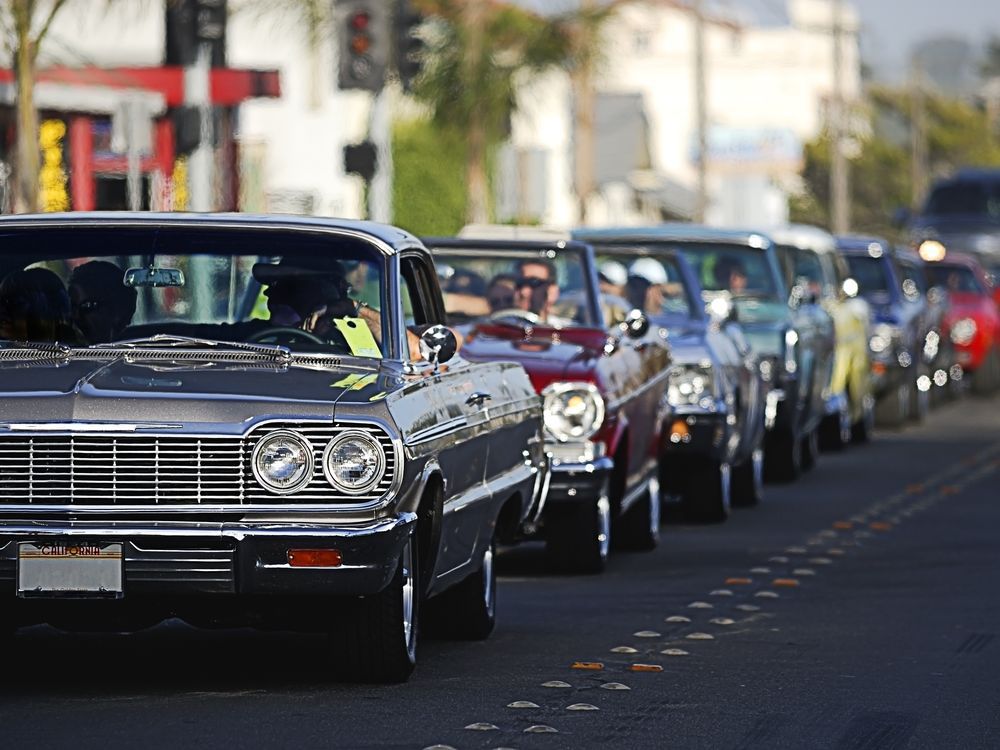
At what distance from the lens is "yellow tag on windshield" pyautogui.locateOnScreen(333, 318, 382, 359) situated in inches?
368

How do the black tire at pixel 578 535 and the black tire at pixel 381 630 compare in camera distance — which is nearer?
the black tire at pixel 381 630

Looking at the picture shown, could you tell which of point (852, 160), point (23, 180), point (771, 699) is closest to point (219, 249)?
point (771, 699)

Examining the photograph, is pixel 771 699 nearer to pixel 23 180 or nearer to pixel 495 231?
pixel 495 231

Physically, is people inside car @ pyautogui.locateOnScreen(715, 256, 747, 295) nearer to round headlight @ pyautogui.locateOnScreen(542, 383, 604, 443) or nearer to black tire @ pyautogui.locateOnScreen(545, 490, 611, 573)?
black tire @ pyautogui.locateOnScreen(545, 490, 611, 573)

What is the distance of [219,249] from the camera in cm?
952

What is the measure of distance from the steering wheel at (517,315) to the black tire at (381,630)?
16.9ft

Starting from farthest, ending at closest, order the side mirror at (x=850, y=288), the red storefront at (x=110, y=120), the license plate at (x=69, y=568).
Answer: the red storefront at (x=110, y=120) < the side mirror at (x=850, y=288) < the license plate at (x=69, y=568)

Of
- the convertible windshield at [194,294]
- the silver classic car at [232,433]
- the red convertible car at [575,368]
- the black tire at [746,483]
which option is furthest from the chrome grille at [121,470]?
the black tire at [746,483]

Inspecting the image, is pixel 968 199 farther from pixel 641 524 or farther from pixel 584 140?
pixel 641 524

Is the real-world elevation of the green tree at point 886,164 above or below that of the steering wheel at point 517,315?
above

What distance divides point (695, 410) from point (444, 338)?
22.2ft

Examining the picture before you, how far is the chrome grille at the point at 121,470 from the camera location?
8.07 meters

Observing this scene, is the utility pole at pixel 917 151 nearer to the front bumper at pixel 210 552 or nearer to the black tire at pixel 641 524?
the black tire at pixel 641 524

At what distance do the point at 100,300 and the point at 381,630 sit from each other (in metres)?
1.65
